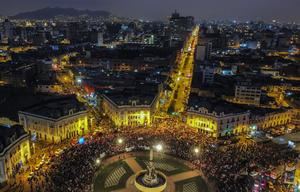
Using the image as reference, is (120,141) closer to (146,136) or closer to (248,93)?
(146,136)

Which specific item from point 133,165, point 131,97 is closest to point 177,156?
point 133,165

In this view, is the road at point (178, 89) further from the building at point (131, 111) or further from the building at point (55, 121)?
the building at point (55, 121)

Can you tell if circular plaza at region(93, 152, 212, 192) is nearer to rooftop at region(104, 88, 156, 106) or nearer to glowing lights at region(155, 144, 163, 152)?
glowing lights at region(155, 144, 163, 152)

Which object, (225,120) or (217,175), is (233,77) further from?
(217,175)

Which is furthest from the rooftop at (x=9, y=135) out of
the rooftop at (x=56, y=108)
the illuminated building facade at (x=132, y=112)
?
the illuminated building facade at (x=132, y=112)

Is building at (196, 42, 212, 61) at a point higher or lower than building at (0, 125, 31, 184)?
higher

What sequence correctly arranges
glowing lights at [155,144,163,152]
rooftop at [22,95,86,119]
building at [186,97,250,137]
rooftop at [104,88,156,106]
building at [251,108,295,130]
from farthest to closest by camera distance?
rooftop at [104,88,156,106], building at [251,108,295,130], building at [186,97,250,137], rooftop at [22,95,86,119], glowing lights at [155,144,163,152]

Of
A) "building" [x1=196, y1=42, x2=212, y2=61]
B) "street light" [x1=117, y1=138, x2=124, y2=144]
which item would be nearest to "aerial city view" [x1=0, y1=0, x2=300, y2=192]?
"street light" [x1=117, y1=138, x2=124, y2=144]

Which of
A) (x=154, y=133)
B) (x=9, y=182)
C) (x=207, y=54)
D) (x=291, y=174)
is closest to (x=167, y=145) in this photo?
(x=154, y=133)
